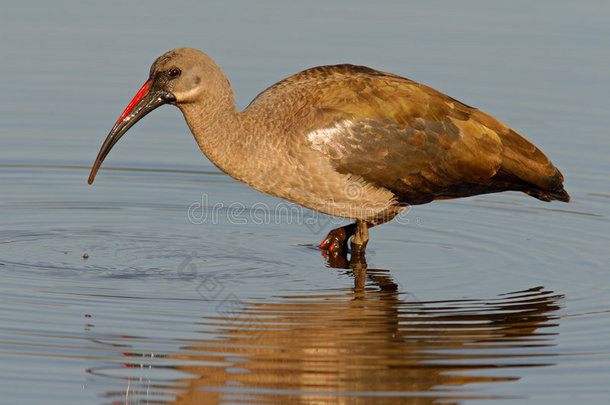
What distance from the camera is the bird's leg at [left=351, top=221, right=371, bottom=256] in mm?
12297

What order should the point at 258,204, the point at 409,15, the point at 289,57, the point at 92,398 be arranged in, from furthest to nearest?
the point at 409,15
the point at 289,57
the point at 258,204
the point at 92,398

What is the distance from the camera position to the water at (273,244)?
29.0 ft

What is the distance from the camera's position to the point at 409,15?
19.6 meters

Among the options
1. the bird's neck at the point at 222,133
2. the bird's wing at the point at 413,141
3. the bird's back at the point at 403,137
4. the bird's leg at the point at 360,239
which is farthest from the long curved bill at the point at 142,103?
the bird's leg at the point at 360,239

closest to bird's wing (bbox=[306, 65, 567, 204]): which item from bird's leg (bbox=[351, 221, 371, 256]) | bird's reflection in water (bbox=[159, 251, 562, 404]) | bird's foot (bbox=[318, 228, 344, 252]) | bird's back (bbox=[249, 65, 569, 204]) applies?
bird's back (bbox=[249, 65, 569, 204])

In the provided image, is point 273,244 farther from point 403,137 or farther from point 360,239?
point 403,137

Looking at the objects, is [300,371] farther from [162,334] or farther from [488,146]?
[488,146]

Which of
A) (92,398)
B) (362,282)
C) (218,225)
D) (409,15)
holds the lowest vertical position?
(92,398)

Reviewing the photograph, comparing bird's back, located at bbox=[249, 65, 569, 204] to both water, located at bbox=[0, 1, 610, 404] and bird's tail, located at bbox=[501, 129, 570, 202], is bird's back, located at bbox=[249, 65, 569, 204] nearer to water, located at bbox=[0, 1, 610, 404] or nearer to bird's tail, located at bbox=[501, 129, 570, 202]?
bird's tail, located at bbox=[501, 129, 570, 202]

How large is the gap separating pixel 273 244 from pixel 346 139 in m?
1.58

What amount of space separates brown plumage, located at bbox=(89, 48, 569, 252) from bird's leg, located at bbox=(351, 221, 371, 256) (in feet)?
0.94

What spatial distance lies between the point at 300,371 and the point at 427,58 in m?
9.47

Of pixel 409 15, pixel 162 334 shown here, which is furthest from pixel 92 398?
pixel 409 15

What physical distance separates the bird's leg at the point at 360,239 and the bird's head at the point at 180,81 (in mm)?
2097
